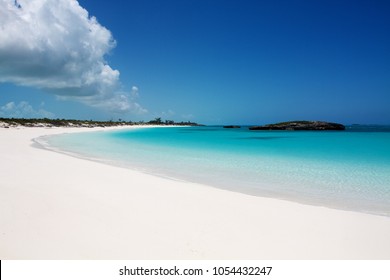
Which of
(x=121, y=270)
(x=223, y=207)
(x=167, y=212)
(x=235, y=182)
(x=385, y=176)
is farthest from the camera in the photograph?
(x=385, y=176)

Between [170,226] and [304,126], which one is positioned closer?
[170,226]

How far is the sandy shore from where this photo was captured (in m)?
3.31

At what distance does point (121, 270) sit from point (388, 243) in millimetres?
3748

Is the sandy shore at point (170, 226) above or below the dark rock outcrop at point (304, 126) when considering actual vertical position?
below

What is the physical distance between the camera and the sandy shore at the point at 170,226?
130 inches

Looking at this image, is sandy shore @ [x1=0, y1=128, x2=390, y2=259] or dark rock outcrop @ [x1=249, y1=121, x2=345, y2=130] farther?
dark rock outcrop @ [x1=249, y1=121, x2=345, y2=130]

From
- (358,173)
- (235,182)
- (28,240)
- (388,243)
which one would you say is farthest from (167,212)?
(358,173)

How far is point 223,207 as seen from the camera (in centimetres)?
518

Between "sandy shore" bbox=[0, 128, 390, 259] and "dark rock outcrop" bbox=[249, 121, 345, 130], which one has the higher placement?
"dark rock outcrop" bbox=[249, 121, 345, 130]

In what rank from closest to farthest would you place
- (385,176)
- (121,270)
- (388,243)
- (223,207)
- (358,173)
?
(121,270)
(388,243)
(223,207)
(385,176)
(358,173)

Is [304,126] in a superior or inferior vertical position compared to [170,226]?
superior

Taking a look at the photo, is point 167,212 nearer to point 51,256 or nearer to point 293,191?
point 51,256

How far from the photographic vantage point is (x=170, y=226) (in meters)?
4.07

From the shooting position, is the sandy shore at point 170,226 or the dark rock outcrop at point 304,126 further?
the dark rock outcrop at point 304,126
